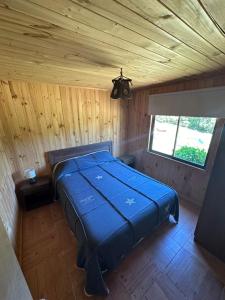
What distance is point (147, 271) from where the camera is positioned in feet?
5.08

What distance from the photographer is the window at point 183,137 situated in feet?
7.93

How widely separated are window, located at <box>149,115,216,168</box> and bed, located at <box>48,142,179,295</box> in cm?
100

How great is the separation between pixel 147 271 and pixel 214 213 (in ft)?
3.49

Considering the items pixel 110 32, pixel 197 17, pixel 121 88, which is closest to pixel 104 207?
pixel 121 88

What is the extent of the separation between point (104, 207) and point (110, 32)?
175 centimetres

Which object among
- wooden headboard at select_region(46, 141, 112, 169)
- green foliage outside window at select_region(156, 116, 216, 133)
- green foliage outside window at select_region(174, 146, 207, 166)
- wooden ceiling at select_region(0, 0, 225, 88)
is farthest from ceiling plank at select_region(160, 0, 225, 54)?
wooden headboard at select_region(46, 141, 112, 169)

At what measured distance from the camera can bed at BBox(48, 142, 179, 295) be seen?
1347 mm

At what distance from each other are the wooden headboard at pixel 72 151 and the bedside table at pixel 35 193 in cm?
38

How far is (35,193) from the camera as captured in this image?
8.11 ft

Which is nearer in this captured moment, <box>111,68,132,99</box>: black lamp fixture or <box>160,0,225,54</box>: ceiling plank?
<box>160,0,225,54</box>: ceiling plank

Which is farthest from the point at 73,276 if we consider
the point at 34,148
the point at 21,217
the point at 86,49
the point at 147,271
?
the point at 86,49

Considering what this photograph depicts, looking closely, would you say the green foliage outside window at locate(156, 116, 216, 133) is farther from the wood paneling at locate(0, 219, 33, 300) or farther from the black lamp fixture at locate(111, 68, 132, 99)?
the wood paneling at locate(0, 219, 33, 300)

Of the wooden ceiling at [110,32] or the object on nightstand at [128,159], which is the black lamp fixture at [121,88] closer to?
the wooden ceiling at [110,32]

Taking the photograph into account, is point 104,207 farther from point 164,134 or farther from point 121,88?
point 164,134
